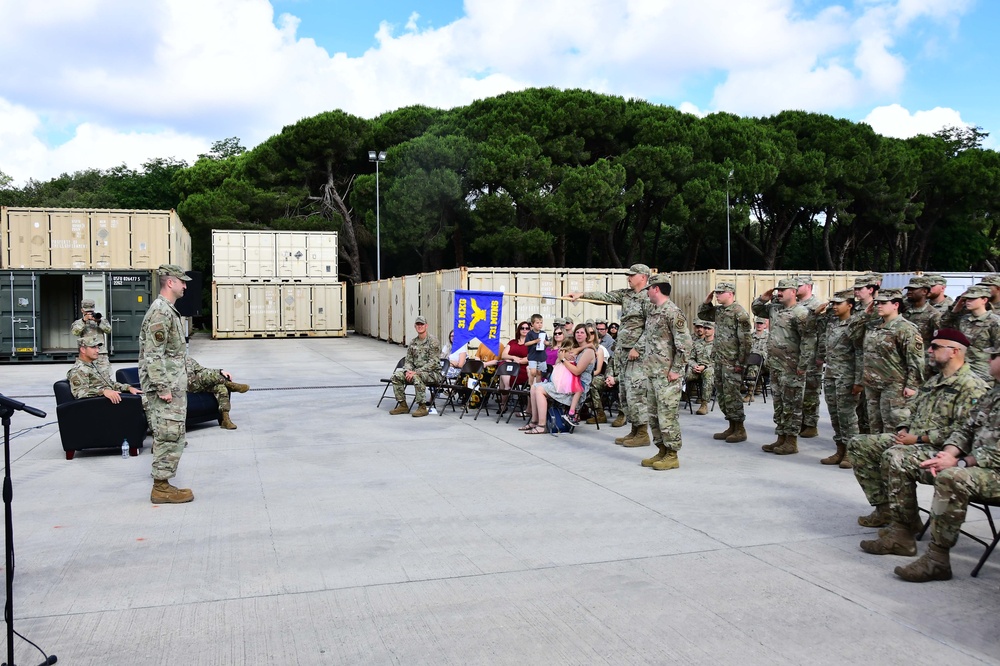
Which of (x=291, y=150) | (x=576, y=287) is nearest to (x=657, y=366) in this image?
(x=576, y=287)

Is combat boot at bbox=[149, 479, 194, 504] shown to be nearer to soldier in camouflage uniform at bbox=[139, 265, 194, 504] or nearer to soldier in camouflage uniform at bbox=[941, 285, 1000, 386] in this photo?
soldier in camouflage uniform at bbox=[139, 265, 194, 504]

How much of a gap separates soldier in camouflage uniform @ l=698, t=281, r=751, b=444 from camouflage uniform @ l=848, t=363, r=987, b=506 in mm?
3674

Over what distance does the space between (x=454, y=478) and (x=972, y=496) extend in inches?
166

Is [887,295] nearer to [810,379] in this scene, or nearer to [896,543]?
[810,379]

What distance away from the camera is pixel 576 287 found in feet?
68.3

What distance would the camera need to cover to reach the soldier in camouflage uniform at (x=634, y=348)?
8711 millimetres

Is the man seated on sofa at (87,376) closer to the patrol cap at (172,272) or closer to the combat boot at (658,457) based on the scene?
the patrol cap at (172,272)

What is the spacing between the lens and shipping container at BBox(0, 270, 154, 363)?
21156 mm

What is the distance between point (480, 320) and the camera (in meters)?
13.2

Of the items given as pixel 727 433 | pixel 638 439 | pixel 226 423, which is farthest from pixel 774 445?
pixel 226 423

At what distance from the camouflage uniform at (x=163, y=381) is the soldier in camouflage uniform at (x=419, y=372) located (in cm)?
493

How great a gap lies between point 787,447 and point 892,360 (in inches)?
76.3

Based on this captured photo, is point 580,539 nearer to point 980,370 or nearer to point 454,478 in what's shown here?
point 454,478

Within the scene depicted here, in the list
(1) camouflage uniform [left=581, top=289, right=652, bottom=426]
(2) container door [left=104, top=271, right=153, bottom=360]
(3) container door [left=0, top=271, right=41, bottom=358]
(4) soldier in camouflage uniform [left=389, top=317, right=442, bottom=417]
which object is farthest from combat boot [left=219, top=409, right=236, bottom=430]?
(3) container door [left=0, top=271, right=41, bottom=358]
